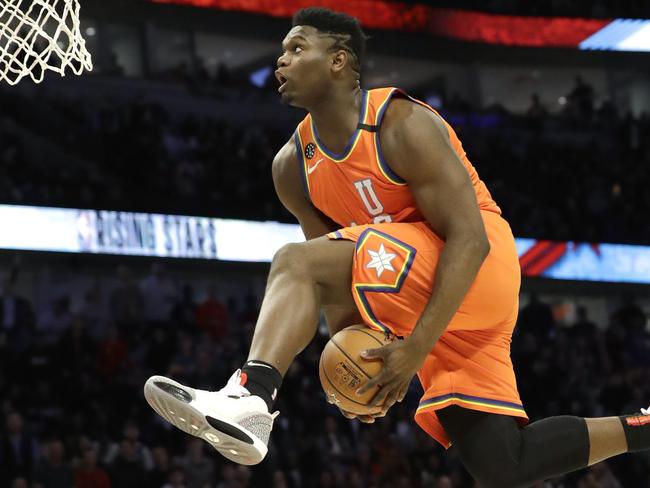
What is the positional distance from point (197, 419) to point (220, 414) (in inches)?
3.0

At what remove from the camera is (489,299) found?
4242mm

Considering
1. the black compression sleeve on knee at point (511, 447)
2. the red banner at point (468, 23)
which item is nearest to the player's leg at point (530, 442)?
the black compression sleeve on knee at point (511, 447)

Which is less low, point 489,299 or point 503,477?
point 489,299

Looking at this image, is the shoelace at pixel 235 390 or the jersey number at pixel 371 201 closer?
the shoelace at pixel 235 390

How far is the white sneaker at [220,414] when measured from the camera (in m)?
3.53

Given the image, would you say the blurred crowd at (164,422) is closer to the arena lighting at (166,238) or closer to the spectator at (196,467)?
the spectator at (196,467)

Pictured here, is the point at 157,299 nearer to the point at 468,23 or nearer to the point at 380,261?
Result: the point at 380,261

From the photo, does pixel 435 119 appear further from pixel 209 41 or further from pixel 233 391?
pixel 209 41

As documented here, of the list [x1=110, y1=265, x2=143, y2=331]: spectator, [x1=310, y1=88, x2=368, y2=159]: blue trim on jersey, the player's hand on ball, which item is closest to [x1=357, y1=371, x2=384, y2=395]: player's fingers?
the player's hand on ball

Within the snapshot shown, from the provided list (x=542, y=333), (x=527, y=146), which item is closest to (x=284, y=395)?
(x=542, y=333)

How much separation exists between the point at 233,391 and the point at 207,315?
363 inches

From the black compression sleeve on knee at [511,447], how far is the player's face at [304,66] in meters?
1.46

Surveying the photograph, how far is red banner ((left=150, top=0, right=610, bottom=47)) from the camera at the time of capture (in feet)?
70.0

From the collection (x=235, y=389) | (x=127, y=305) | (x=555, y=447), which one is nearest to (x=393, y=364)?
(x=235, y=389)
